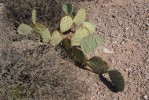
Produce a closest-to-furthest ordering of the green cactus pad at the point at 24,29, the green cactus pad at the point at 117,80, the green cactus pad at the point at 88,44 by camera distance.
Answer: the green cactus pad at the point at 117,80 < the green cactus pad at the point at 88,44 < the green cactus pad at the point at 24,29

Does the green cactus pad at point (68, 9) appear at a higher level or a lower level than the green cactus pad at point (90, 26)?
higher

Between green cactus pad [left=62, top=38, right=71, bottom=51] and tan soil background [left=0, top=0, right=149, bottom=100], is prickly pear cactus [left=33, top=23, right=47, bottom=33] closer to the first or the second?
tan soil background [left=0, top=0, right=149, bottom=100]

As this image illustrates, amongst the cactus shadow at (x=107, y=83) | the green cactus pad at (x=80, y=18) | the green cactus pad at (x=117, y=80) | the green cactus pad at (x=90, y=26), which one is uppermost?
the green cactus pad at (x=80, y=18)

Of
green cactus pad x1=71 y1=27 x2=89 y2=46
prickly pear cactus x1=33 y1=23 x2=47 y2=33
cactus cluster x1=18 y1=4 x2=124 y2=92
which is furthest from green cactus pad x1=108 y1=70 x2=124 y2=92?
prickly pear cactus x1=33 y1=23 x2=47 y2=33

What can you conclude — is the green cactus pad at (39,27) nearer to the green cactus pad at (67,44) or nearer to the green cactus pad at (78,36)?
the green cactus pad at (67,44)

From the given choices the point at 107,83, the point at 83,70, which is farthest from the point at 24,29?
the point at 107,83

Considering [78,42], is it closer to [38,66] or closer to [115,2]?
[38,66]

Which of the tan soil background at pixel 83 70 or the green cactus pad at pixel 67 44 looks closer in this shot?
the tan soil background at pixel 83 70

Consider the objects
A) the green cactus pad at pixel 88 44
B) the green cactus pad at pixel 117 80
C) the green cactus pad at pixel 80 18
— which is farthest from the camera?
the green cactus pad at pixel 80 18

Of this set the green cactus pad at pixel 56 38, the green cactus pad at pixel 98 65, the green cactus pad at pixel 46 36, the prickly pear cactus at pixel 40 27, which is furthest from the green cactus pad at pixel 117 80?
the prickly pear cactus at pixel 40 27
